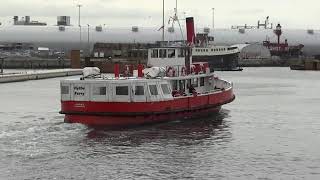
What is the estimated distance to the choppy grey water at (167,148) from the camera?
1034 inches

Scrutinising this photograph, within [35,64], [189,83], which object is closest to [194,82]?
[189,83]

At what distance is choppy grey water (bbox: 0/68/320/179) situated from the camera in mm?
26266

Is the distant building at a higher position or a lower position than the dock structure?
higher

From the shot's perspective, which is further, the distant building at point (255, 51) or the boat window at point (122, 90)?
the distant building at point (255, 51)

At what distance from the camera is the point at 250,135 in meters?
36.5

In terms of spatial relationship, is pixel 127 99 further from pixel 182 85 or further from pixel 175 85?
pixel 182 85

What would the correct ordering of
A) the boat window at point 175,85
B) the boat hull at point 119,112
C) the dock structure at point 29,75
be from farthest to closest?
the dock structure at point 29,75 → the boat window at point 175,85 → the boat hull at point 119,112

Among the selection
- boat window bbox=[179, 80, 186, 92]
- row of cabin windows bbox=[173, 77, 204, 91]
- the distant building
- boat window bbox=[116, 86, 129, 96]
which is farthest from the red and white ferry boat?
the distant building

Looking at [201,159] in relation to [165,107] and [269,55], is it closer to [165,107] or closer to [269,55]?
[165,107]

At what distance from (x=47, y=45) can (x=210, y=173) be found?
499 ft

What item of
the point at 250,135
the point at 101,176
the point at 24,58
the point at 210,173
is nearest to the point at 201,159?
the point at 210,173

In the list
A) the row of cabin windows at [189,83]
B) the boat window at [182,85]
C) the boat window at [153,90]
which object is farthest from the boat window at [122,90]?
the boat window at [182,85]

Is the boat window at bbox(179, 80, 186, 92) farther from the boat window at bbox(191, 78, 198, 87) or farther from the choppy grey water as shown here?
the choppy grey water

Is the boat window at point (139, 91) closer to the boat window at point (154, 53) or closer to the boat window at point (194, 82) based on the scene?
the boat window at point (194, 82)
